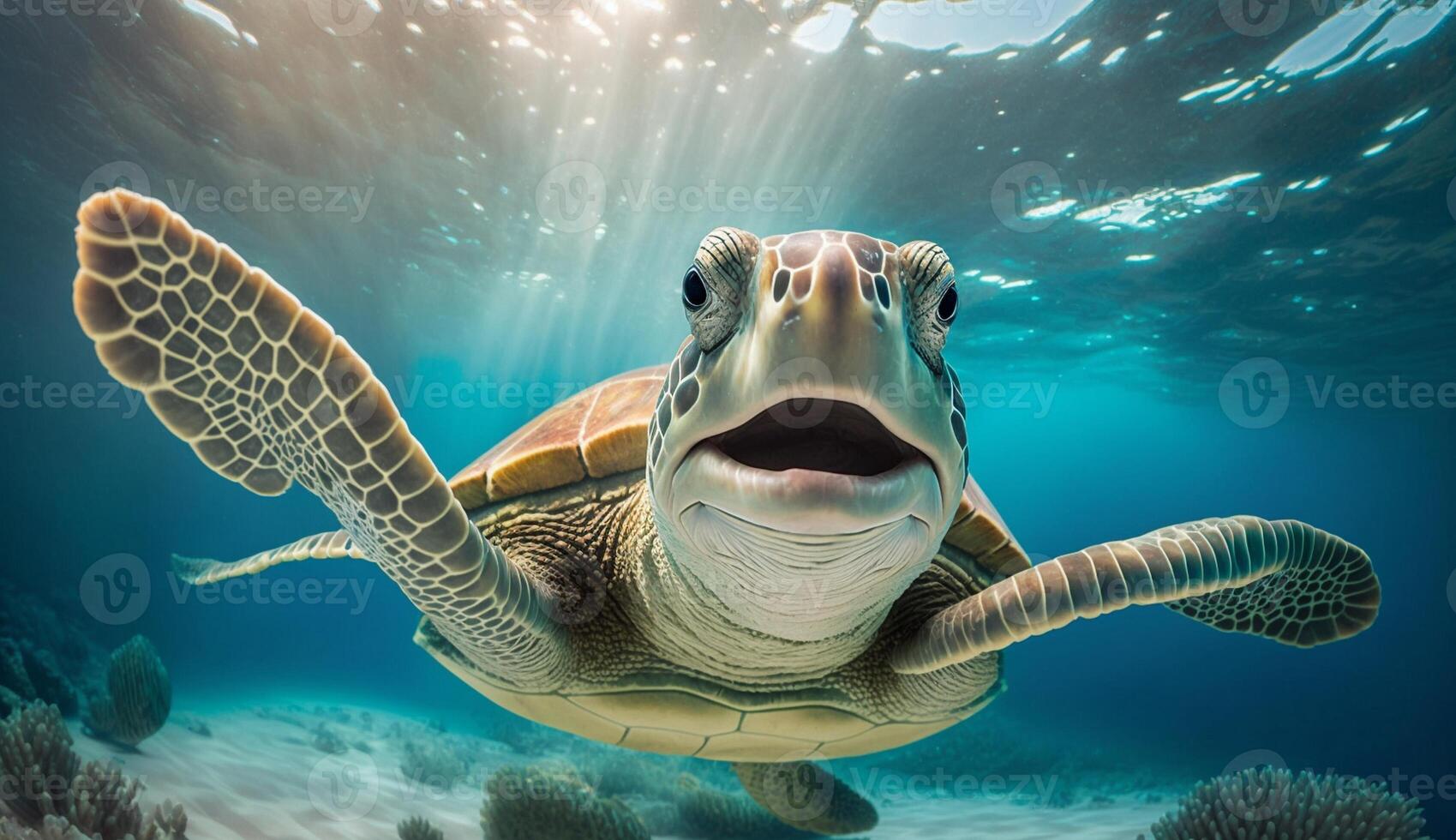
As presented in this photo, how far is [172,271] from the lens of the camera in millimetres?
1655

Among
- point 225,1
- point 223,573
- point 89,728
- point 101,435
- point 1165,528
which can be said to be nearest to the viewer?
point 1165,528

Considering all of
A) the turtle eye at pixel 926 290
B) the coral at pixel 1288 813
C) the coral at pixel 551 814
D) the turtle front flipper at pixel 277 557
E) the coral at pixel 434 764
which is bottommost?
the coral at pixel 434 764

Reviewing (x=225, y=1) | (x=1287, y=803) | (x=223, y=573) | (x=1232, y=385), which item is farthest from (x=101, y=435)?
(x=1232, y=385)

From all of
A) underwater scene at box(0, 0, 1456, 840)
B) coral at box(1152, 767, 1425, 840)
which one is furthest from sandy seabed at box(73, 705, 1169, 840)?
coral at box(1152, 767, 1425, 840)

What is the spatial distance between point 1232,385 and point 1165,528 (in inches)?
1156

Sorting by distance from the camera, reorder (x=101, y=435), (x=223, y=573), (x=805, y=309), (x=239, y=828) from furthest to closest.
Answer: (x=101, y=435) < (x=223, y=573) < (x=239, y=828) < (x=805, y=309)

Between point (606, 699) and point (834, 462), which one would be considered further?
point (606, 699)

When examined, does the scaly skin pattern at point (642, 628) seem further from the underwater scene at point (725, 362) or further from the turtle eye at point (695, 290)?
the turtle eye at point (695, 290)

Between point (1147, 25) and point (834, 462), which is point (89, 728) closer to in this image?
point (834, 462)

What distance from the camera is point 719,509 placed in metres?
1.68

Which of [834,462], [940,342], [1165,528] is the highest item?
[1165,528]

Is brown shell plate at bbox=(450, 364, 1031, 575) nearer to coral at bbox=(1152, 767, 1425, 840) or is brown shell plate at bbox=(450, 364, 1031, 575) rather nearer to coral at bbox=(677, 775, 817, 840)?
coral at bbox=(1152, 767, 1425, 840)

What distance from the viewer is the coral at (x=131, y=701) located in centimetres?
687

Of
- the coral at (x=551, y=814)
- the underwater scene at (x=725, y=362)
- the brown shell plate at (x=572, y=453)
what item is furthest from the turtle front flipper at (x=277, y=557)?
the coral at (x=551, y=814)
